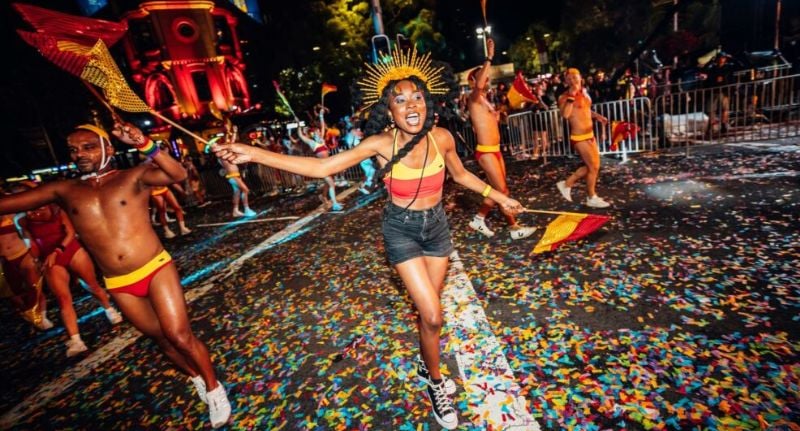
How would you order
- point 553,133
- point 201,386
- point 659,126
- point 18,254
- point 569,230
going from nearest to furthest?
point 201,386 < point 569,230 < point 18,254 < point 659,126 < point 553,133

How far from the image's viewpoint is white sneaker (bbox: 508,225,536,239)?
5922 mm

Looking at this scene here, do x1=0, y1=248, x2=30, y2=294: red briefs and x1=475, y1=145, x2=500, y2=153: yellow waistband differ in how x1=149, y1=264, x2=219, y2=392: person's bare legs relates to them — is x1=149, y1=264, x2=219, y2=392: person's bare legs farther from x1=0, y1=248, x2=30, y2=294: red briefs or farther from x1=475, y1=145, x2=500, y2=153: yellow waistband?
x1=475, y1=145, x2=500, y2=153: yellow waistband

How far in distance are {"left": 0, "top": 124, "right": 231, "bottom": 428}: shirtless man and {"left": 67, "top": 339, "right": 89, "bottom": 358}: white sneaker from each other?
2.52m

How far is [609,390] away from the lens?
280 centimetres

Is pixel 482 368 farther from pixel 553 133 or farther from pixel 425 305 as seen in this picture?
pixel 553 133

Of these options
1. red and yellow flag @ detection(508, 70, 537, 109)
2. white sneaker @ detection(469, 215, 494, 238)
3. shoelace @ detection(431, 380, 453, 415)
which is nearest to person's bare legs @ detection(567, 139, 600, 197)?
red and yellow flag @ detection(508, 70, 537, 109)

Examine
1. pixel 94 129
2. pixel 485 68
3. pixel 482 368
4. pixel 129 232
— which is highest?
pixel 485 68

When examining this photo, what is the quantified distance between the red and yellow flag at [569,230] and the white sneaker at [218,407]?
3.40 m

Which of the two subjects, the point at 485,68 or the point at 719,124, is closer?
the point at 485,68

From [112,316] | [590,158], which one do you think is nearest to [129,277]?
[112,316]

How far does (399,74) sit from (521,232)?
3719 millimetres

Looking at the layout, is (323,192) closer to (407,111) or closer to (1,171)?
(407,111)

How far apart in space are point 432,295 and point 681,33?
26.7 meters

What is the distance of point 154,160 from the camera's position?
116 inches
